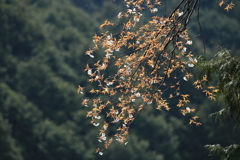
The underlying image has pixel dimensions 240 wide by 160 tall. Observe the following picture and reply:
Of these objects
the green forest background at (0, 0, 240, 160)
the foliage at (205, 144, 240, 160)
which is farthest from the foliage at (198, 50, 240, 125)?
the green forest background at (0, 0, 240, 160)

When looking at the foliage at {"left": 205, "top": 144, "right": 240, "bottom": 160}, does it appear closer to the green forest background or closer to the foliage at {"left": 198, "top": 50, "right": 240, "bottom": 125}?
the foliage at {"left": 198, "top": 50, "right": 240, "bottom": 125}

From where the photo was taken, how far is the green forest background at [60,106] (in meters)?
13.9

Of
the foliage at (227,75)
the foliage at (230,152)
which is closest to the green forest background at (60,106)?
the foliage at (230,152)

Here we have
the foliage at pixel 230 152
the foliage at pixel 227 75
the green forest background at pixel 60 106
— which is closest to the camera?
the foliage at pixel 227 75

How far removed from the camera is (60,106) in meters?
15.4

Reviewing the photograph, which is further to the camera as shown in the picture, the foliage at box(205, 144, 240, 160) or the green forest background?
the green forest background

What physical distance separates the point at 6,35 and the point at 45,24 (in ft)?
8.25

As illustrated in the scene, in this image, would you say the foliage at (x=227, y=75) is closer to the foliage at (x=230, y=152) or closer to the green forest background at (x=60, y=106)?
the foliage at (x=230, y=152)

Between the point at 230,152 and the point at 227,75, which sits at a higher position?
the point at 227,75

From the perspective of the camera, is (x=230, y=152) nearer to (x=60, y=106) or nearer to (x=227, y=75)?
(x=227, y=75)

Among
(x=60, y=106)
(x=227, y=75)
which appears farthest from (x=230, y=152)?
(x=60, y=106)

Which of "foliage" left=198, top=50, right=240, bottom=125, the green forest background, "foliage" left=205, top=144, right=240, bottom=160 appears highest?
the green forest background

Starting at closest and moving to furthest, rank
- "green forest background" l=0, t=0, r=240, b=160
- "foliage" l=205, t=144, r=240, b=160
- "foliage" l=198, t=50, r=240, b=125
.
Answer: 1. "foliage" l=198, t=50, r=240, b=125
2. "foliage" l=205, t=144, r=240, b=160
3. "green forest background" l=0, t=0, r=240, b=160

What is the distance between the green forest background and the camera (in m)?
13.9
